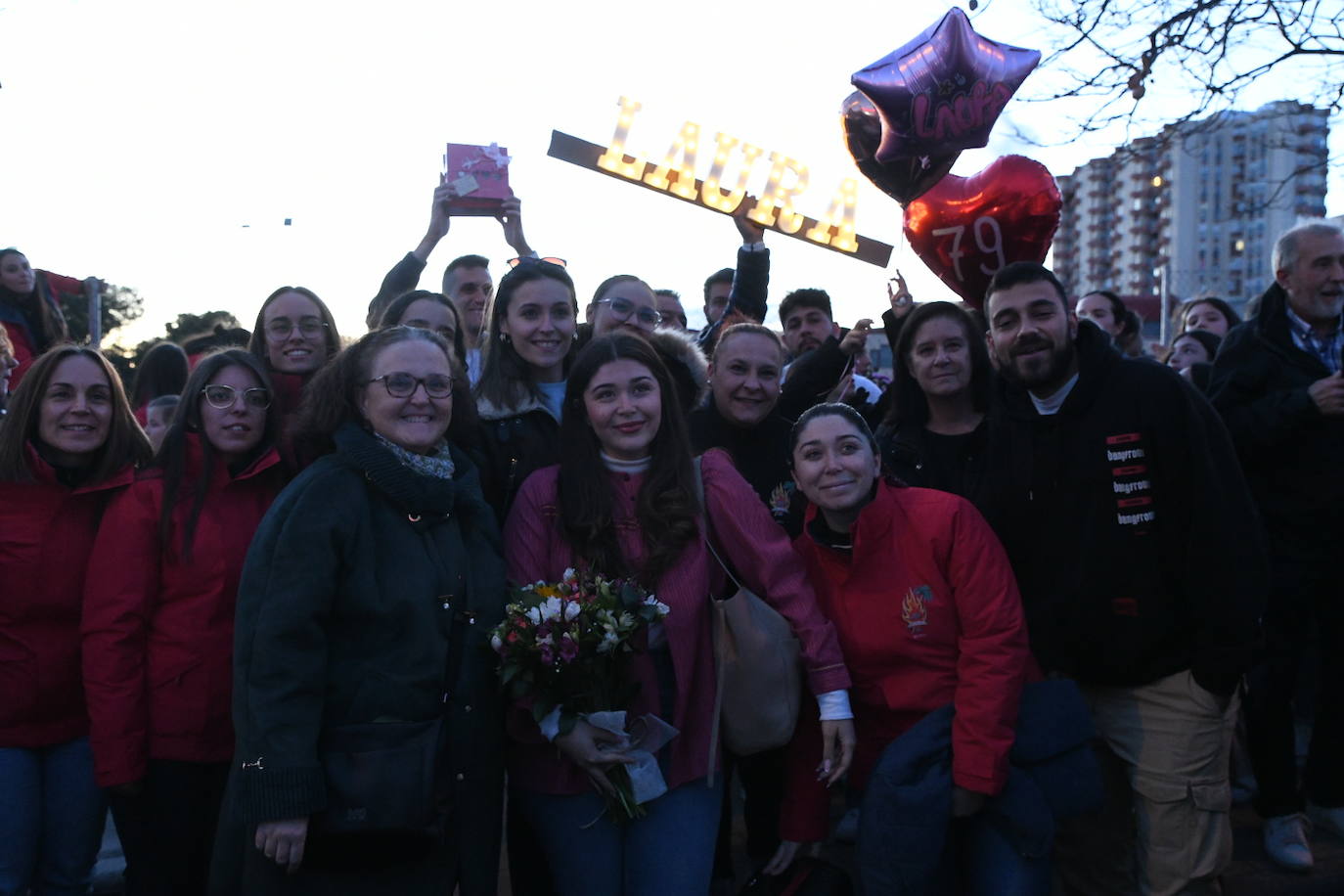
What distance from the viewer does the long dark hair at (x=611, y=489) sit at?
9.71 ft

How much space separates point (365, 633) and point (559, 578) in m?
0.58

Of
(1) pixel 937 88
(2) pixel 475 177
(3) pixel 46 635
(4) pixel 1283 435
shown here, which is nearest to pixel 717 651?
(3) pixel 46 635

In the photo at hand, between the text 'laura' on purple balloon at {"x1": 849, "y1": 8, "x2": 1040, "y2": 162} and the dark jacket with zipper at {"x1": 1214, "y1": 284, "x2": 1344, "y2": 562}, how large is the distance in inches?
60.2

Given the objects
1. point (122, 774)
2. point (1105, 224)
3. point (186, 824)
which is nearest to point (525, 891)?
point (186, 824)

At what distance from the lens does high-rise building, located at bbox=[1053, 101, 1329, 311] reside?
6.26 m

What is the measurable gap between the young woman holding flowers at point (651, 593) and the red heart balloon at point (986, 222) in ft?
6.44

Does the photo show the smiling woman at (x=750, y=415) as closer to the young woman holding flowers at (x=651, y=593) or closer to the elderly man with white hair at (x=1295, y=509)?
the young woman holding flowers at (x=651, y=593)

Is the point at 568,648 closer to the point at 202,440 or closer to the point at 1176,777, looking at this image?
the point at 202,440

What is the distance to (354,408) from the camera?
2.88 meters

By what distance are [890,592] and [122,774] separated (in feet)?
7.82

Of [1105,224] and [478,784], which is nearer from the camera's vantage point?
[478,784]

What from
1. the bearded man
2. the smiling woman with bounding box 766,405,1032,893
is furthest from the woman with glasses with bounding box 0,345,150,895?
the bearded man

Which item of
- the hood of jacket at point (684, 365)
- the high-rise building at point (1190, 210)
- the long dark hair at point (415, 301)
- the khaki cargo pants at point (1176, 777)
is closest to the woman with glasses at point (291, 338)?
the long dark hair at point (415, 301)

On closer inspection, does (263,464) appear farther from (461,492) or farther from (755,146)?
(755,146)
